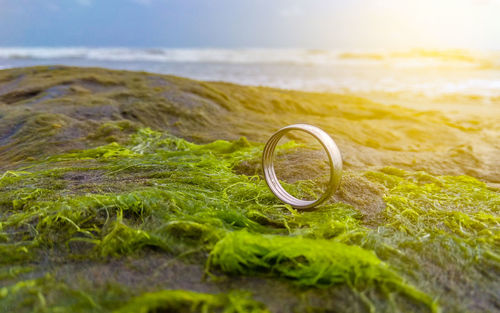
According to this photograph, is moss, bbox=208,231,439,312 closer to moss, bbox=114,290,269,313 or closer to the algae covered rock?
the algae covered rock

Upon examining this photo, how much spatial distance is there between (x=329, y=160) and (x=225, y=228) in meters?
0.72

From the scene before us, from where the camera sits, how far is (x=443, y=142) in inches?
204

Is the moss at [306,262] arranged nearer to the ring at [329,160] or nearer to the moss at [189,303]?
the moss at [189,303]

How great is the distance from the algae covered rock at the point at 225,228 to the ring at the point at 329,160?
8 centimetres

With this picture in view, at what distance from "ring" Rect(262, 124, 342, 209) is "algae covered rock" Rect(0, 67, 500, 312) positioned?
8cm

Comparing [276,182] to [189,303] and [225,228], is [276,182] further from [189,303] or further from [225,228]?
[189,303]

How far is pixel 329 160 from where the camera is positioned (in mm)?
2256

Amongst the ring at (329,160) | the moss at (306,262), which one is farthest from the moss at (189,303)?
the ring at (329,160)

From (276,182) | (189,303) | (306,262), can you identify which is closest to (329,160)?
(276,182)

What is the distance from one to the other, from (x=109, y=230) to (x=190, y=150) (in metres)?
1.90

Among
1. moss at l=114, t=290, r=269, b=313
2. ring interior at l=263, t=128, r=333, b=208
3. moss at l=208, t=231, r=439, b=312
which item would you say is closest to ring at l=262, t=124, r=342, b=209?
ring interior at l=263, t=128, r=333, b=208

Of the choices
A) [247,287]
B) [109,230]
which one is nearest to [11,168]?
[109,230]

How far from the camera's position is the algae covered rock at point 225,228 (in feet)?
5.19

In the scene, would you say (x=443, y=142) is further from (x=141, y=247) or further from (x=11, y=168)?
(x=11, y=168)
